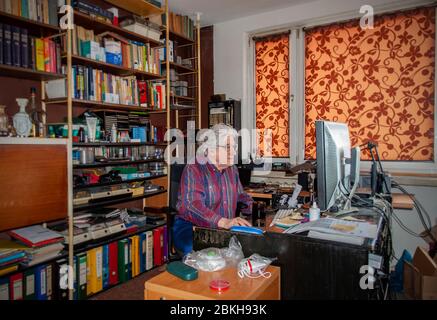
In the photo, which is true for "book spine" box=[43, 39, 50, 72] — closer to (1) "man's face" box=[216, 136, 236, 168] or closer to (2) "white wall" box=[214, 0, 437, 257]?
(1) "man's face" box=[216, 136, 236, 168]

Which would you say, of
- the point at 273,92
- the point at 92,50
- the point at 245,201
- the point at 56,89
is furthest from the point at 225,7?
the point at 245,201

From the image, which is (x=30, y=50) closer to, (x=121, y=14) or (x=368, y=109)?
(x=121, y=14)

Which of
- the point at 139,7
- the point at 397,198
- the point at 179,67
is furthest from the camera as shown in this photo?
the point at 179,67

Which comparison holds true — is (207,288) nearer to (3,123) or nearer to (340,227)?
(340,227)

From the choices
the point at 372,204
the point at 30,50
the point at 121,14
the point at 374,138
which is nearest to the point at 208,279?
the point at 372,204

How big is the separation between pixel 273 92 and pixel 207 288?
10.6 feet

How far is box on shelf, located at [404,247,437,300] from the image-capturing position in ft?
6.63

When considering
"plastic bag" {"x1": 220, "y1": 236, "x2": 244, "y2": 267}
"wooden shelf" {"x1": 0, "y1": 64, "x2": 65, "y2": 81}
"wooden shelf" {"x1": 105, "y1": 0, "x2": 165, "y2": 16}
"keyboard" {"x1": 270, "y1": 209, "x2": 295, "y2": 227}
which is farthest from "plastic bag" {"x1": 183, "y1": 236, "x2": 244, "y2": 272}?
"wooden shelf" {"x1": 105, "y1": 0, "x2": 165, "y2": 16}

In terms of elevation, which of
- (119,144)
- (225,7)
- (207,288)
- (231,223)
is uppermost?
(225,7)

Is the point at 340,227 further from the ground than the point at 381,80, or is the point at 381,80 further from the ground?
the point at 381,80

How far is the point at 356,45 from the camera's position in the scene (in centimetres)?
348

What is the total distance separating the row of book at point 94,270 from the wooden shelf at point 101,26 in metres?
1.88

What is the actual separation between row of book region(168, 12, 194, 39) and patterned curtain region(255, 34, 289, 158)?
85cm

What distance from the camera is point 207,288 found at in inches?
44.0
